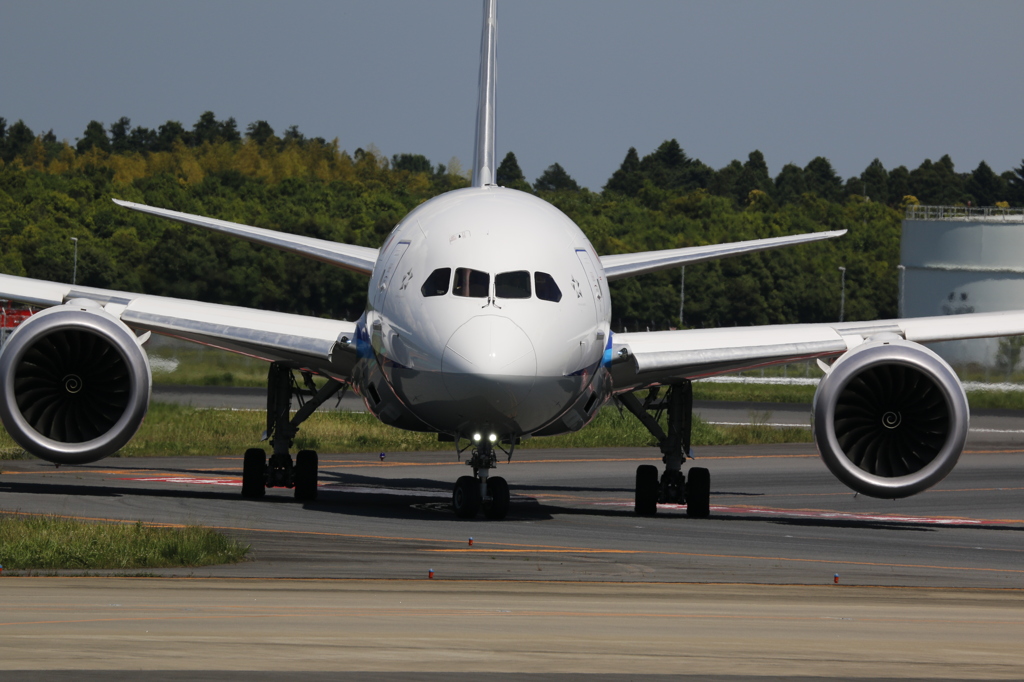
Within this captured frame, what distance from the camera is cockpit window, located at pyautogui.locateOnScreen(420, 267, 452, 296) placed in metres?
18.0

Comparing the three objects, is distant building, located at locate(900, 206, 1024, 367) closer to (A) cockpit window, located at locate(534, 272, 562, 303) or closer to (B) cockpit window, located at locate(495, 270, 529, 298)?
(A) cockpit window, located at locate(534, 272, 562, 303)

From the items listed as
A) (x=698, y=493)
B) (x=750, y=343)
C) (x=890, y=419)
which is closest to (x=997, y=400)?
(x=698, y=493)

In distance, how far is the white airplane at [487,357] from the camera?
17.8 meters

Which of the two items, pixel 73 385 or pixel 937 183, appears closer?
pixel 73 385

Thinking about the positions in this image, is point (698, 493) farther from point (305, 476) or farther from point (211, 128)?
point (211, 128)

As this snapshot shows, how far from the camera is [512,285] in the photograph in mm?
17938

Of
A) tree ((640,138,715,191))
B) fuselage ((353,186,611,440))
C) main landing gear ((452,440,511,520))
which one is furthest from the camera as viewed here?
tree ((640,138,715,191))

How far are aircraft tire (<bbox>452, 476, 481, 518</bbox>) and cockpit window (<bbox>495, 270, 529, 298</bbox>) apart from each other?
9.77 feet

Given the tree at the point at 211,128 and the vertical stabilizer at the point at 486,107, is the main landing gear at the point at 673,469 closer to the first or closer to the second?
the vertical stabilizer at the point at 486,107

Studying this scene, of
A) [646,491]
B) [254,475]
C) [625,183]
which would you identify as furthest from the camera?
[625,183]

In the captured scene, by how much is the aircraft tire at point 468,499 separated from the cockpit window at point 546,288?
2957mm

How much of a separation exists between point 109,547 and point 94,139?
445 ft

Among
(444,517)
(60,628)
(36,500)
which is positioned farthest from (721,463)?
(60,628)

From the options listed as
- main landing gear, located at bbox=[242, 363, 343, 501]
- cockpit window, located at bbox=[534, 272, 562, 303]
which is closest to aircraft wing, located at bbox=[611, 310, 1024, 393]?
cockpit window, located at bbox=[534, 272, 562, 303]
